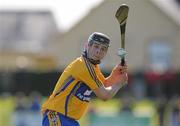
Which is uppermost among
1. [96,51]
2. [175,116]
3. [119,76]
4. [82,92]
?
[96,51]

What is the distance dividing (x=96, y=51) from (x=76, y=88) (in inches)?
17.8

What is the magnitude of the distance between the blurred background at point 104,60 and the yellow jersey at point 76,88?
9.84 metres

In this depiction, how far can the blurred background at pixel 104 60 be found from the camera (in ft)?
66.7

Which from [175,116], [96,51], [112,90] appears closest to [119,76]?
[112,90]

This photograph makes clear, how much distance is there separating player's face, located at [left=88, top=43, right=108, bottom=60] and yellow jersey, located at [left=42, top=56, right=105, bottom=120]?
8 centimetres

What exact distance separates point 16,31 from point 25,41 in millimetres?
1851

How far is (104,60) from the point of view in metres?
49.7

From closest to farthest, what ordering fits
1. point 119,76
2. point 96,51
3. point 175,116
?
point 96,51
point 119,76
point 175,116

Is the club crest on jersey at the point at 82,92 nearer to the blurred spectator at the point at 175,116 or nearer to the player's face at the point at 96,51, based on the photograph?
the player's face at the point at 96,51

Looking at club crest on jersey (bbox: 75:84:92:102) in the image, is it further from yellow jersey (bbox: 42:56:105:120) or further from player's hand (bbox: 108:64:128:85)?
player's hand (bbox: 108:64:128:85)

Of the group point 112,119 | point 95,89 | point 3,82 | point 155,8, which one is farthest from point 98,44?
point 155,8

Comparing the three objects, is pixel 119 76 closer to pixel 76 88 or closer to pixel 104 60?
pixel 76 88

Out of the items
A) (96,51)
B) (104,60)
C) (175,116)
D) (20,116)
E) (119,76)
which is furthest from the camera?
(104,60)

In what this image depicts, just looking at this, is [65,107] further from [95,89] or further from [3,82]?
[3,82]
